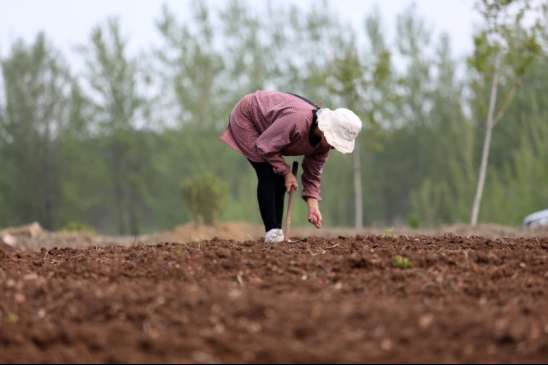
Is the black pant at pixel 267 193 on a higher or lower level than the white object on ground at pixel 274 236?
higher

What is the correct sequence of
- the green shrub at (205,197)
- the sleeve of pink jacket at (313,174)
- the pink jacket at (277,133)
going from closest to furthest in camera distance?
1. the pink jacket at (277,133)
2. the sleeve of pink jacket at (313,174)
3. the green shrub at (205,197)

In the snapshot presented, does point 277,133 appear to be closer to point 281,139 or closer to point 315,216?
point 281,139

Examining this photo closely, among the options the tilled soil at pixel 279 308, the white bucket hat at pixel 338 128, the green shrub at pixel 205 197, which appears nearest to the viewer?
the tilled soil at pixel 279 308

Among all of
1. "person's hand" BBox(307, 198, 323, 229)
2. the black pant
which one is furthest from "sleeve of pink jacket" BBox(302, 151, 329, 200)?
the black pant

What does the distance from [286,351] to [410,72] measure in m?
23.2

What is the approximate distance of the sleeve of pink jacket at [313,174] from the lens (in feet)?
23.1

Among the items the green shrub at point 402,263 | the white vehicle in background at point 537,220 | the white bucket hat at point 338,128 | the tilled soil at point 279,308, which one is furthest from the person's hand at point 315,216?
the white vehicle in background at point 537,220

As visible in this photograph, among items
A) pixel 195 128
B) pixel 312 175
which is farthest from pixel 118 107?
pixel 312 175

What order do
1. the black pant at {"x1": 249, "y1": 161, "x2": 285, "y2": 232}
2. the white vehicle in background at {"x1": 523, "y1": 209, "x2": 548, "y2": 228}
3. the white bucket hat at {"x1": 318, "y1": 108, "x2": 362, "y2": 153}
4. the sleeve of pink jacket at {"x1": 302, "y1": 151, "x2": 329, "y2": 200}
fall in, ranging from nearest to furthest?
1. the white bucket hat at {"x1": 318, "y1": 108, "x2": 362, "y2": 153}
2. the black pant at {"x1": 249, "y1": 161, "x2": 285, "y2": 232}
3. the sleeve of pink jacket at {"x1": 302, "y1": 151, "x2": 329, "y2": 200}
4. the white vehicle in background at {"x1": 523, "y1": 209, "x2": 548, "y2": 228}

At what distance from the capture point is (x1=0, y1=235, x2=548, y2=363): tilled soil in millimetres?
3432

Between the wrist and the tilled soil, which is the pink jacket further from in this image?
the tilled soil

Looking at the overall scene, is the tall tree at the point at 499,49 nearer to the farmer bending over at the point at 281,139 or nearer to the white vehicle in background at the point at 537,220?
the white vehicle in background at the point at 537,220

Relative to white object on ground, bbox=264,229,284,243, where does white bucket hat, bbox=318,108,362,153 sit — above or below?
above

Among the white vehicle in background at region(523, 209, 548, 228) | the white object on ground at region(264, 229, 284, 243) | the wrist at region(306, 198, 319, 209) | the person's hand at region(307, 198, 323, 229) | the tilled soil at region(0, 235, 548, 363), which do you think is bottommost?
the white vehicle in background at region(523, 209, 548, 228)
